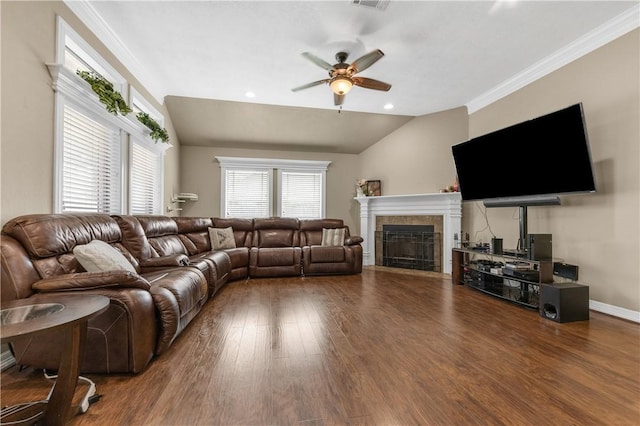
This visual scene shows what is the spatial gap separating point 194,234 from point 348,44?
3726 millimetres

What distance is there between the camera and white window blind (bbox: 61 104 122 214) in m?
2.51

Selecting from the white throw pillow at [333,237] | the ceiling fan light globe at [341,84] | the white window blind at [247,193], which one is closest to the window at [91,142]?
the white window blind at [247,193]

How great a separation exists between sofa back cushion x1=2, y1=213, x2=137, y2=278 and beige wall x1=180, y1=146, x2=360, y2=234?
12.3 ft

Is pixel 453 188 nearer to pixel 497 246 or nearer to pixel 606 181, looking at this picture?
pixel 497 246

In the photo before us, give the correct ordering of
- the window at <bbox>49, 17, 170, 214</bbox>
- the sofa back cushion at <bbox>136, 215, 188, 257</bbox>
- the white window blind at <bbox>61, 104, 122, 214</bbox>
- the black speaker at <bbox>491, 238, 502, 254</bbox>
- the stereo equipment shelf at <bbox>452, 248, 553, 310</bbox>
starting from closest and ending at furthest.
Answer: the window at <bbox>49, 17, 170, 214</bbox>
the white window blind at <bbox>61, 104, 122, 214</bbox>
the stereo equipment shelf at <bbox>452, 248, 553, 310</bbox>
the sofa back cushion at <bbox>136, 215, 188, 257</bbox>
the black speaker at <bbox>491, 238, 502, 254</bbox>

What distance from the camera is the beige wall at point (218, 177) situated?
5996mm

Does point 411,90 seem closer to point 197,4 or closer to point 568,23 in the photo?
point 568,23

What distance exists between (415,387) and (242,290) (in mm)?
2760

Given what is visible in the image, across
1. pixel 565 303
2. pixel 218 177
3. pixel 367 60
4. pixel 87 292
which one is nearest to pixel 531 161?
pixel 565 303

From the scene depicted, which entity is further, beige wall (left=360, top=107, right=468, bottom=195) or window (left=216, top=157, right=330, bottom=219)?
window (left=216, top=157, right=330, bottom=219)

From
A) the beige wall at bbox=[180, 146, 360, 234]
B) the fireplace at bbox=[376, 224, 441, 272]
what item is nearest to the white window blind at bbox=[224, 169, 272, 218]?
the beige wall at bbox=[180, 146, 360, 234]

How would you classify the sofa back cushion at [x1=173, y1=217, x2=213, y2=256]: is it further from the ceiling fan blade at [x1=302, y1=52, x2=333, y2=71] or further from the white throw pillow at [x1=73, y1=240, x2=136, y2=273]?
the ceiling fan blade at [x1=302, y1=52, x2=333, y2=71]

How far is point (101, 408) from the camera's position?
56.2 inches

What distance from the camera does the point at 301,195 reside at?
6520 millimetres
